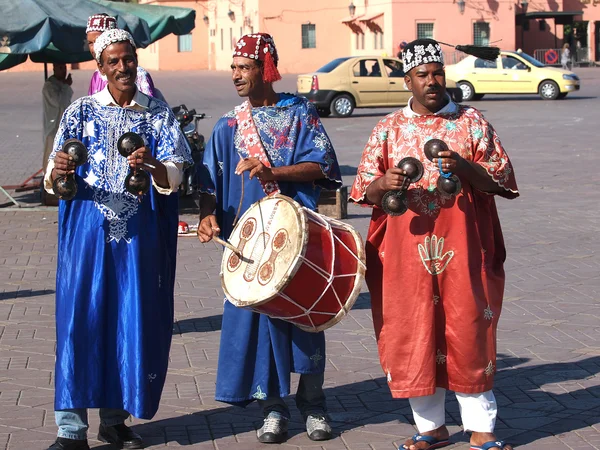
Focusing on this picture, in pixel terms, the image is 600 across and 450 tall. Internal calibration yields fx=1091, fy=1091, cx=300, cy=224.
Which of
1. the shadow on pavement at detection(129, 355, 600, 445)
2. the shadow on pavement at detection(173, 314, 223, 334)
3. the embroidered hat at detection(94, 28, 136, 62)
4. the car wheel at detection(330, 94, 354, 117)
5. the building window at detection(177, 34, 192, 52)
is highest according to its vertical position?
the building window at detection(177, 34, 192, 52)

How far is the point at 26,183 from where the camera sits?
1455 cm

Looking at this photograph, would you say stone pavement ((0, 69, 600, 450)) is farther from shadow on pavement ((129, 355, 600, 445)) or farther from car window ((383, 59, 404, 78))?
car window ((383, 59, 404, 78))

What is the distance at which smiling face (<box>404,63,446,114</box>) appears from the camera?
4.60 m

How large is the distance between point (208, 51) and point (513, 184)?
6267cm

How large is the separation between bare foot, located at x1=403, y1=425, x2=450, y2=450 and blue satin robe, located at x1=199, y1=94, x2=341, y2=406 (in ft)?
1.84

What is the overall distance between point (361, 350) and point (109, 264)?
2329 mm

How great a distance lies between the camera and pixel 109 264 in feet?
15.8

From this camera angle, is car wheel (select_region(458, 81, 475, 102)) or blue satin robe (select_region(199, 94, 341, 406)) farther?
car wheel (select_region(458, 81, 475, 102))

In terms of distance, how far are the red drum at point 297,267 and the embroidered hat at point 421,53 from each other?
77 centimetres

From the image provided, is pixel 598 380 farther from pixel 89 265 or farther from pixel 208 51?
pixel 208 51

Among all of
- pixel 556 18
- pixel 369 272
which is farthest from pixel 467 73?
pixel 369 272

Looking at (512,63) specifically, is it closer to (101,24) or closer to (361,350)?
(101,24)

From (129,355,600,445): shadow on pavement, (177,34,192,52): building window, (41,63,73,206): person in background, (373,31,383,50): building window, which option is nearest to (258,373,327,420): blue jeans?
(129,355,600,445): shadow on pavement

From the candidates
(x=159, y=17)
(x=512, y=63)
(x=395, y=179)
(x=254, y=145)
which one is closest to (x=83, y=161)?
(x=254, y=145)
